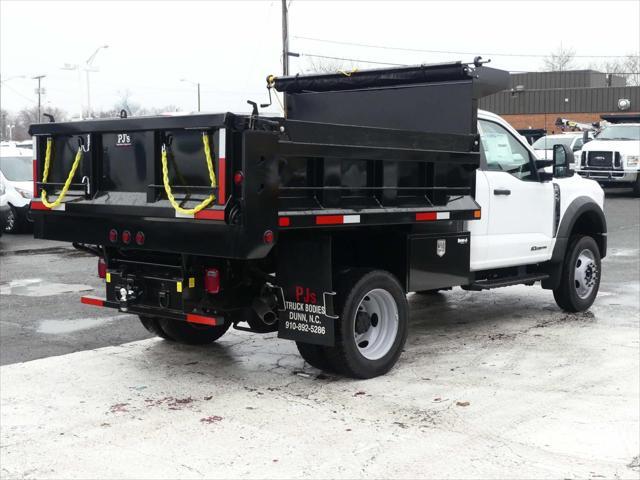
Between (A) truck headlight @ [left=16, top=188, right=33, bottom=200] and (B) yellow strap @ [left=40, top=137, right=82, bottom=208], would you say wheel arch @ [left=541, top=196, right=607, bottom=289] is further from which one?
(A) truck headlight @ [left=16, top=188, right=33, bottom=200]

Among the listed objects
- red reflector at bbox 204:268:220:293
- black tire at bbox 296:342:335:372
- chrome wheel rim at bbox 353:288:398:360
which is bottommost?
black tire at bbox 296:342:335:372

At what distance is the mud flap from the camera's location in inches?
248

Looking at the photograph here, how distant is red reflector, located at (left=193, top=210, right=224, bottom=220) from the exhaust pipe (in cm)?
110

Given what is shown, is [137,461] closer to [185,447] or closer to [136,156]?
[185,447]

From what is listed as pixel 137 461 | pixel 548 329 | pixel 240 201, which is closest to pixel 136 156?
pixel 240 201

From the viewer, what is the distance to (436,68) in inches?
304

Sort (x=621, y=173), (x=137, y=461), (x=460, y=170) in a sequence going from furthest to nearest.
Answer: (x=621, y=173)
(x=460, y=170)
(x=137, y=461)

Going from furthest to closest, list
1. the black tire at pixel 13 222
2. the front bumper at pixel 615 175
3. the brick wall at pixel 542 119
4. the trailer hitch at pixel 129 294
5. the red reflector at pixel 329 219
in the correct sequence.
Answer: the brick wall at pixel 542 119 → the front bumper at pixel 615 175 → the black tire at pixel 13 222 → the trailer hitch at pixel 129 294 → the red reflector at pixel 329 219

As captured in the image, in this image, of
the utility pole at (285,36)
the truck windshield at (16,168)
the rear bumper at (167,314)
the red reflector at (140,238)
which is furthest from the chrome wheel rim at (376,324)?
the utility pole at (285,36)

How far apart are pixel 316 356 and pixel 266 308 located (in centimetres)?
59

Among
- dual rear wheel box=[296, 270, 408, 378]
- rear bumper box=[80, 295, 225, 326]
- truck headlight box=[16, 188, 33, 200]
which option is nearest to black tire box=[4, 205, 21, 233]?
truck headlight box=[16, 188, 33, 200]

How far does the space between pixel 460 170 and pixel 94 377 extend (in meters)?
3.59

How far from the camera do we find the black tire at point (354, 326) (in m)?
6.42

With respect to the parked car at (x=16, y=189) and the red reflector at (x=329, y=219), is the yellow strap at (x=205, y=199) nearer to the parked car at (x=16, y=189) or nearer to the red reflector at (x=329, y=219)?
the red reflector at (x=329, y=219)
